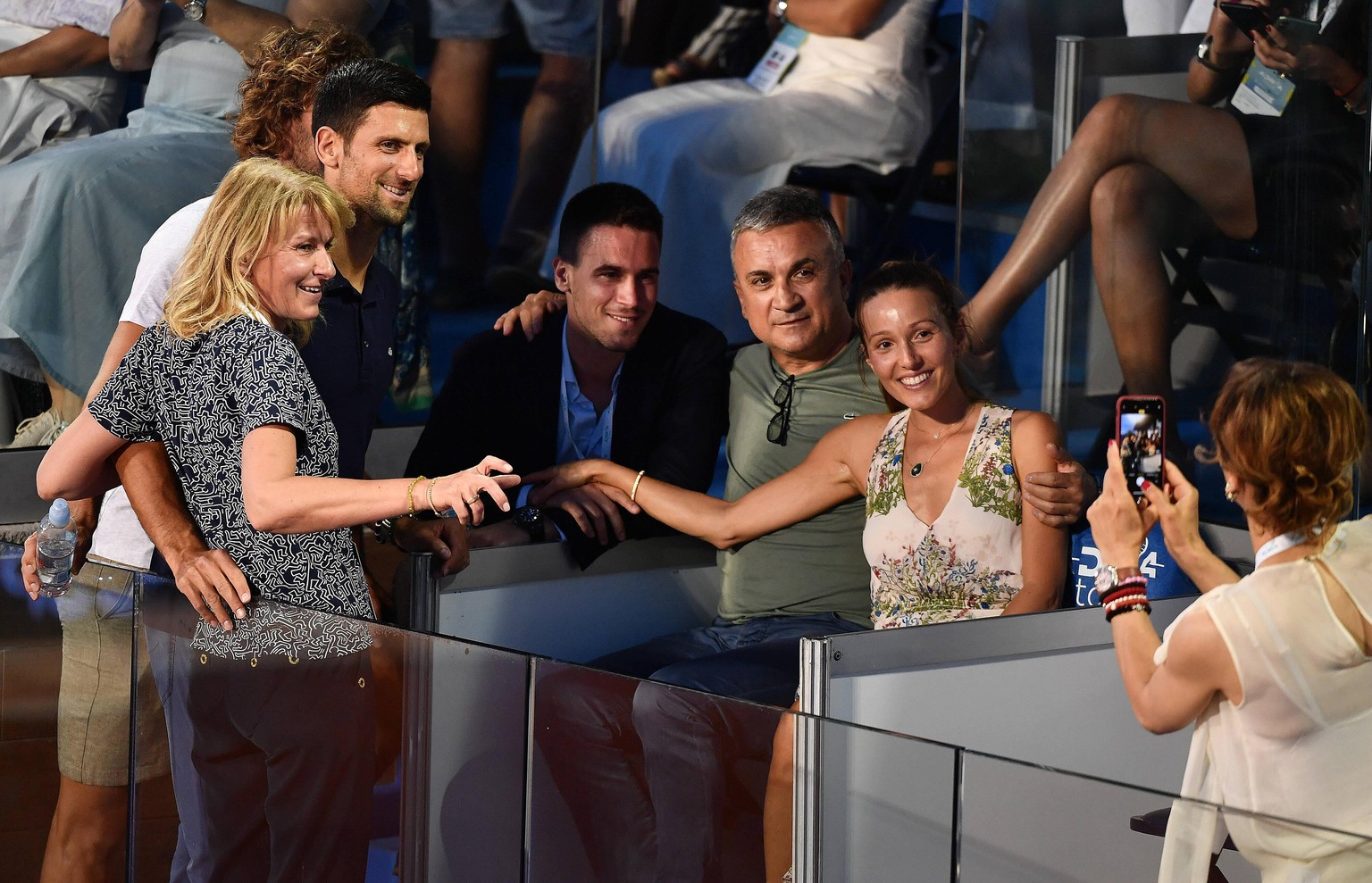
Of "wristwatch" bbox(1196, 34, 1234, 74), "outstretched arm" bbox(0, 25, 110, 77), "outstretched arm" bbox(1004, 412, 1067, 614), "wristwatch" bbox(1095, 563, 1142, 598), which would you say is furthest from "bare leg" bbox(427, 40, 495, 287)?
"wristwatch" bbox(1095, 563, 1142, 598)

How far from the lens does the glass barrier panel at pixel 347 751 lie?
207 centimetres

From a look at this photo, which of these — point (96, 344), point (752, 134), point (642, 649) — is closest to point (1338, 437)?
point (642, 649)

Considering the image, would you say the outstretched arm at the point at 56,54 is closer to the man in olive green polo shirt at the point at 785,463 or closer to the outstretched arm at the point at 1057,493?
the man in olive green polo shirt at the point at 785,463

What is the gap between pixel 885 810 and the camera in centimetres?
177

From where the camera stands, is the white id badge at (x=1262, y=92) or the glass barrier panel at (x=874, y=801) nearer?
the glass barrier panel at (x=874, y=801)

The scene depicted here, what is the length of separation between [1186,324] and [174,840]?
2517 mm

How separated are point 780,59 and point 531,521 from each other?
7.84 ft

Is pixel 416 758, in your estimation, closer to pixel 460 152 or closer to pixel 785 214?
pixel 785 214

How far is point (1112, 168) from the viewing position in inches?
149

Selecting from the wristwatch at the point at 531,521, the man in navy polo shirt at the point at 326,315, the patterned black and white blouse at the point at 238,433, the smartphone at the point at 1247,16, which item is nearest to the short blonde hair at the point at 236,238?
the patterned black and white blouse at the point at 238,433

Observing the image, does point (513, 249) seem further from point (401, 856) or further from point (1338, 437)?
point (1338, 437)

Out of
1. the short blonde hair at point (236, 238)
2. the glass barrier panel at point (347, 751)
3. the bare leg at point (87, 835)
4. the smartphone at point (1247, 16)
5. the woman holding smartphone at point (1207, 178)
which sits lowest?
the bare leg at point (87, 835)

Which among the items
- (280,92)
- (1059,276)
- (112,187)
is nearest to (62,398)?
(112,187)

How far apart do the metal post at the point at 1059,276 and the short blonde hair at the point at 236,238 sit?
6.65 feet
